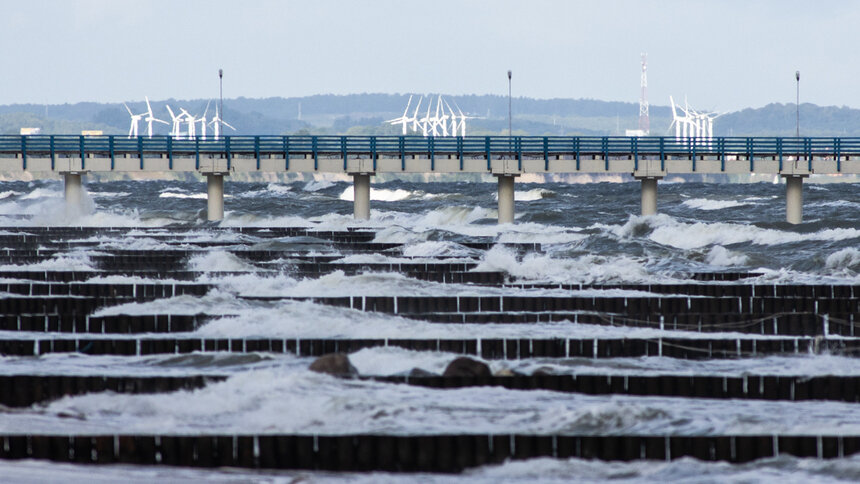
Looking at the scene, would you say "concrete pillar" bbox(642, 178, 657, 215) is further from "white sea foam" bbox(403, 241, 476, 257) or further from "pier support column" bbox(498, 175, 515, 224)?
"white sea foam" bbox(403, 241, 476, 257)

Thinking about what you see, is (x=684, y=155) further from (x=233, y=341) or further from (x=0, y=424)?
(x=0, y=424)

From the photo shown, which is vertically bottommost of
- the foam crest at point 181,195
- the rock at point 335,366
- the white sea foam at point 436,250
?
the rock at point 335,366

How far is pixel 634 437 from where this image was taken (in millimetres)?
12367

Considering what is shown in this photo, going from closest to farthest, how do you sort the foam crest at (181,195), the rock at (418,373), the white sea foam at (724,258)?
the rock at (418,373) → the white sea foam at (724,258) → the foam crest at (181,195)

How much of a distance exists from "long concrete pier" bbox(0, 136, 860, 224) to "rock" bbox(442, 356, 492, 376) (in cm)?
3275

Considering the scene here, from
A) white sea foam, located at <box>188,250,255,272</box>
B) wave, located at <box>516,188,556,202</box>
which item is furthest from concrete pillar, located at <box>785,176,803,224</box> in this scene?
wave, located at <box>516,188,556,202</box>

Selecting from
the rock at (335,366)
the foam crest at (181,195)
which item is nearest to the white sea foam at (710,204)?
the foam crest at (181,195)

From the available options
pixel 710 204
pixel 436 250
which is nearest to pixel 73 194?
pixel 436 250

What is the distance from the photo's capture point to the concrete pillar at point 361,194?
51.9 meters

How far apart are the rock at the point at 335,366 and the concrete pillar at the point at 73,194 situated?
38.9 metres

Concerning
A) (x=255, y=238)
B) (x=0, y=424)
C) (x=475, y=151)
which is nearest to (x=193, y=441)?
(x=0, y=424)

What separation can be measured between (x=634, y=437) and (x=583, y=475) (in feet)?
3.04

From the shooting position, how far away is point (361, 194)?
52.8 metres

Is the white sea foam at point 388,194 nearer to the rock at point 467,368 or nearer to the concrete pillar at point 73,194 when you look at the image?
the concrete pillar at point 73,194
